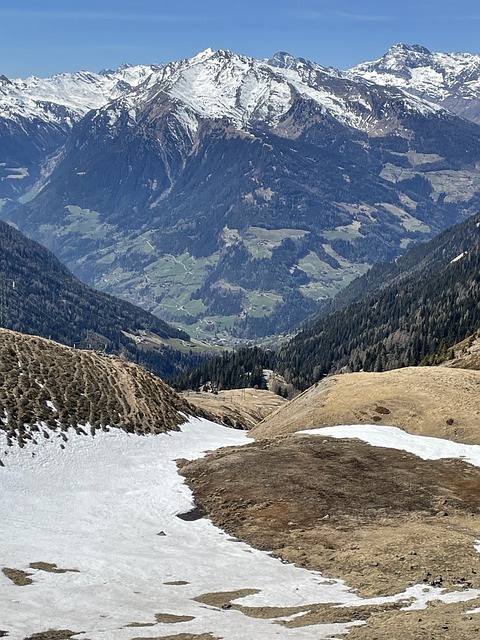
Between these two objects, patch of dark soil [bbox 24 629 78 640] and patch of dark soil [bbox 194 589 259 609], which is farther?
patch of dark soil [bbox 194 589 259 609]

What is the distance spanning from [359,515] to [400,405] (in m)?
34.8

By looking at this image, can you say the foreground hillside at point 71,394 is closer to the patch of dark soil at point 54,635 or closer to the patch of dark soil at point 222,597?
the patch of dark soil at point 222,597

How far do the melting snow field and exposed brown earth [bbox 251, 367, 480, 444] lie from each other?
88.1ft

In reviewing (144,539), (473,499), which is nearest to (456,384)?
(473,499)

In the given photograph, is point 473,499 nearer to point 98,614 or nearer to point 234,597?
point 234,597

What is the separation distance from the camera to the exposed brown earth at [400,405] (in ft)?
243

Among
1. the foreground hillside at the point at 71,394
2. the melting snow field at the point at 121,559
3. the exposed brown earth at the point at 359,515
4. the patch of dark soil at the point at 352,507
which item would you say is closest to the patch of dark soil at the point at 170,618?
the melting snow field at the point at 121,559

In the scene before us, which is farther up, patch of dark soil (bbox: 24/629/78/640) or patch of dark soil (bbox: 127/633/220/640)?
patch of dark soil (bbox: 24/629/78/640)

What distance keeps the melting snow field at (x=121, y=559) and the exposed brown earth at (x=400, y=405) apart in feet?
88.1

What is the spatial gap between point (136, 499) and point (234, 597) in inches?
724

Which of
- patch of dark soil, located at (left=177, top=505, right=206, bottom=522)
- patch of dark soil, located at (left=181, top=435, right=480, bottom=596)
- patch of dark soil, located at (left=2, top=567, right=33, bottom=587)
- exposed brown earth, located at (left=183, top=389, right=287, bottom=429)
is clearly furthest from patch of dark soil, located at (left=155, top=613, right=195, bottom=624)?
exposed brown earth, located at (left=183, top=389, right=287, bottom=429)

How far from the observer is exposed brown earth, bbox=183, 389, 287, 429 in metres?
109

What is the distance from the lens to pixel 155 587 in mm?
33562

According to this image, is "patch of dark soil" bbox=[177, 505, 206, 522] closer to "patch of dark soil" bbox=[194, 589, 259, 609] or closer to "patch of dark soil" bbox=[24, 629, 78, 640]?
"patch of dark soil" bbox=[194, 589, 259, 609]
